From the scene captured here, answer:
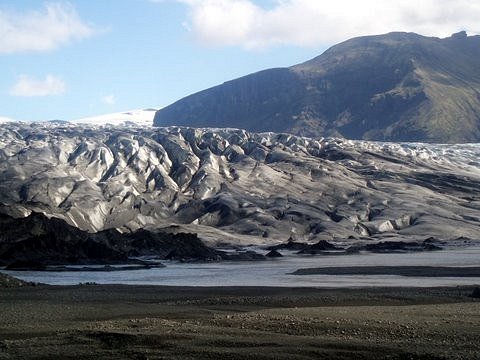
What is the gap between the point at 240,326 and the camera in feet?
95.0

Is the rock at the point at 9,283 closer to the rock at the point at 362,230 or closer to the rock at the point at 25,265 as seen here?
the rock at the point at 25,265

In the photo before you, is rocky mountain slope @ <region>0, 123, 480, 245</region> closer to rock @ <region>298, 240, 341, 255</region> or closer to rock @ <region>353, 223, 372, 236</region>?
rock @ <region>353, 223, 372, 236</region>

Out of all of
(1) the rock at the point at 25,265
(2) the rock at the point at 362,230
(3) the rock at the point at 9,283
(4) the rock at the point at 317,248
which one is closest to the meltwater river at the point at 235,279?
(1) the rock at the point at 25,265

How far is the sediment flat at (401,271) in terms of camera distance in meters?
68.0

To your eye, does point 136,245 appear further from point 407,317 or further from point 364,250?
point 407,317

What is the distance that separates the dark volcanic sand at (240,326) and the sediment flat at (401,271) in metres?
22.3

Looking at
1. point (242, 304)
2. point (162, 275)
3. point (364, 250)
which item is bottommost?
point (364, 250)

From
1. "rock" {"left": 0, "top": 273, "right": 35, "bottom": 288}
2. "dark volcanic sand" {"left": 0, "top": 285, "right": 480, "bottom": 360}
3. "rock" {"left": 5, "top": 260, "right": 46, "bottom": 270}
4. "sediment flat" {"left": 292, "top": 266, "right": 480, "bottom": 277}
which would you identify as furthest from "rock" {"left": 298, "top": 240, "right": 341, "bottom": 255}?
"dark volcanic sand" {"left": 0, "top": 285, "right": 480, "bottom": 360}

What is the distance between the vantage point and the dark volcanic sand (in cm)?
2355

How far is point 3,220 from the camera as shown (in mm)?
100375

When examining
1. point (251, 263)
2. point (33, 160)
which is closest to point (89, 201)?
point (33, 160)

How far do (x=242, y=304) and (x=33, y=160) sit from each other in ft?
523

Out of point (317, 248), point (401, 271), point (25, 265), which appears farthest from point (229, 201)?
point (401, 271)

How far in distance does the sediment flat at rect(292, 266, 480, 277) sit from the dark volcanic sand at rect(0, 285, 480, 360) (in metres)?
22.3
